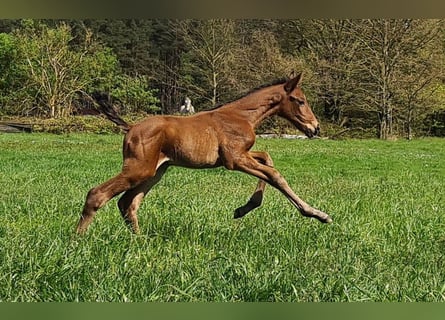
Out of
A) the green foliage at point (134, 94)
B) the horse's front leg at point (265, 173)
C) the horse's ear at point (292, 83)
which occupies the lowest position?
the green foliage at point (134, 94)

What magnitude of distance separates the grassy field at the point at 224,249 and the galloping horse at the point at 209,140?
443mm

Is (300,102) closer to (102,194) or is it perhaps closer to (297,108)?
(297,108)

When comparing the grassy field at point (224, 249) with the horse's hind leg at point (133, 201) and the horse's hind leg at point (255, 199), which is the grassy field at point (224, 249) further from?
the horse's hind leg at point (255, 199)

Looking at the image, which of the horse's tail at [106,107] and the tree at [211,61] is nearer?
the horse's tail at [106,107]

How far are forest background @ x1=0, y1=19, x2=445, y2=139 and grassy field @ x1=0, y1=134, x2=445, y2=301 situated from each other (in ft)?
55.1

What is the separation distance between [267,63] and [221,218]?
79.7 feet

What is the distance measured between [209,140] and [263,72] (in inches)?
992

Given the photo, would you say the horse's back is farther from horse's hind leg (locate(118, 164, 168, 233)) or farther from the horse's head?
the horse's head

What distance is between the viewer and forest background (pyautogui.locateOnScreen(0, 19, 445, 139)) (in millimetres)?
30047

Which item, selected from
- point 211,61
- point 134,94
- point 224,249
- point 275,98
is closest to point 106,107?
point 275,98

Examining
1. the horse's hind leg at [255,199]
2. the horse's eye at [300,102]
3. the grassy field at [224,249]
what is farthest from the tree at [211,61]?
the horse's eye at [300,102]

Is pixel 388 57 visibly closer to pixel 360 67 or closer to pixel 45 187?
pixel 360 67

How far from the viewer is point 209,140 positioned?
5.32m

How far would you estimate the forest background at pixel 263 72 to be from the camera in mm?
30047
